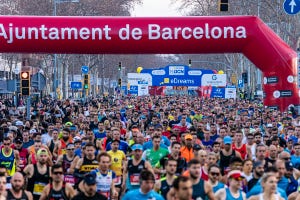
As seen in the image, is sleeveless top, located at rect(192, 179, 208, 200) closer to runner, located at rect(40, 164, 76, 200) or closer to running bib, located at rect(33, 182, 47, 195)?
runner, located at rect(40, 164, 76, 200)

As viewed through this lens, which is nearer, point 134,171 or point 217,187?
point 217,187

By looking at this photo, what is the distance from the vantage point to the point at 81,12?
72.1 m

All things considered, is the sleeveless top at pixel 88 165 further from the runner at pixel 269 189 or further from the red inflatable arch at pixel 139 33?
the red inflatable arch at pixel 139 33

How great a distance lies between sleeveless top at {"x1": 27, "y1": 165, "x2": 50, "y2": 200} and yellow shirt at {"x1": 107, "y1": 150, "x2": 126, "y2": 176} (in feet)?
5.74

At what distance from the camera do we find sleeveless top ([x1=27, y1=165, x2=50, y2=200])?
13.7 meters

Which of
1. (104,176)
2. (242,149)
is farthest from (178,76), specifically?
(104,176)

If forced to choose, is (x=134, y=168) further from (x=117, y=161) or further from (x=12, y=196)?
(x=12, y=196)

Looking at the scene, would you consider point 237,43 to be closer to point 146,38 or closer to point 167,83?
point 146,38

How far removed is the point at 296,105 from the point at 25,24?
5705 mm

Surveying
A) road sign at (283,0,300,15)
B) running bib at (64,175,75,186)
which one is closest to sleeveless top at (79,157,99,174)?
running bib at (64,175,75,186)

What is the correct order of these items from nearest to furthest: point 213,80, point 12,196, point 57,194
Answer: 1. point 12,196
2. point 57,194
3. point 213,80

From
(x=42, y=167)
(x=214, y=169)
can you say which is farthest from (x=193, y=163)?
(x=42, y=167)

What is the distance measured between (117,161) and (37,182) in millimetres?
2069

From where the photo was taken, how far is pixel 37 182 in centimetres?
1379
